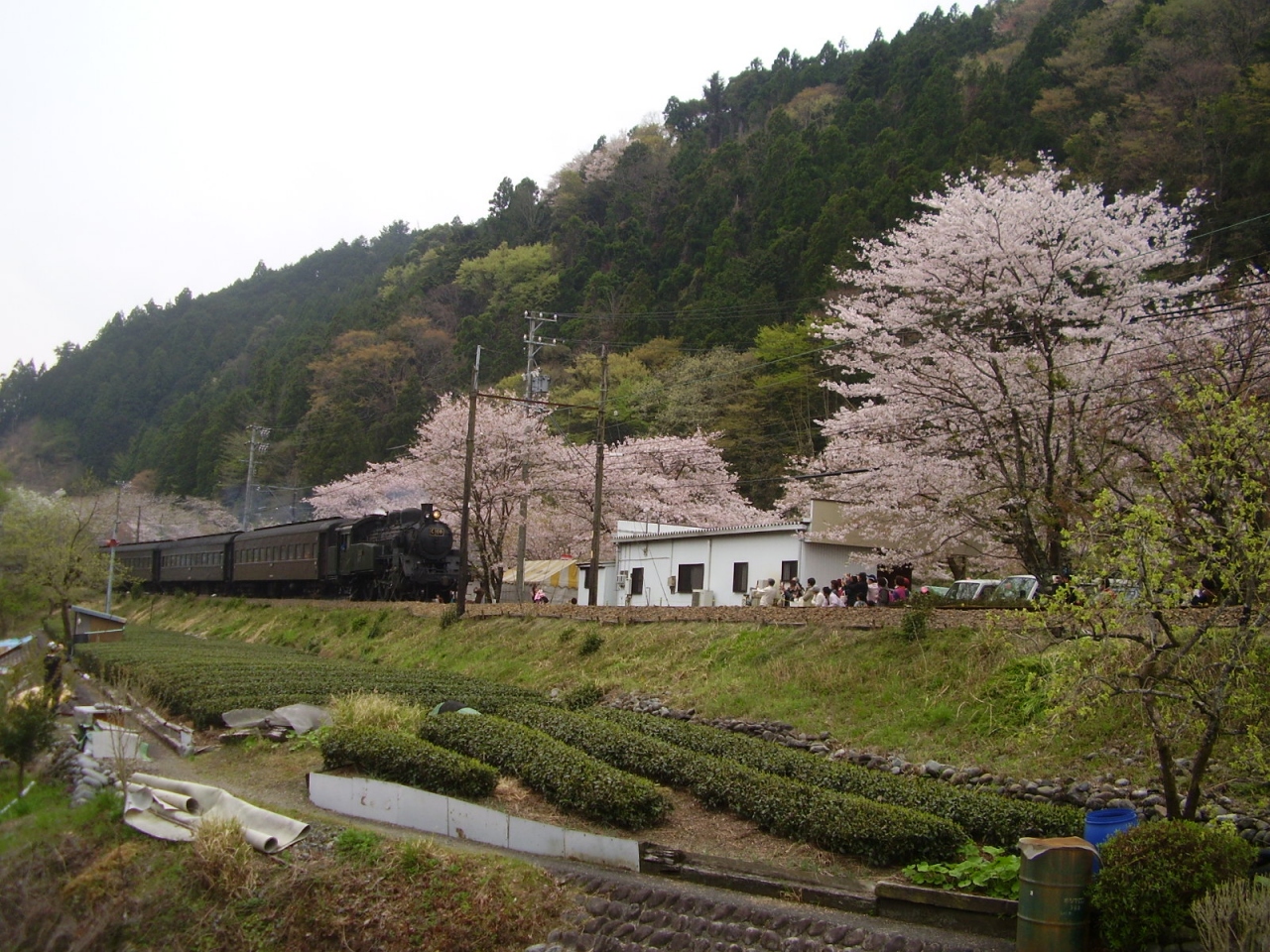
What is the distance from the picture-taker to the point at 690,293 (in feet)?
209

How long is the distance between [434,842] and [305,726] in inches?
259

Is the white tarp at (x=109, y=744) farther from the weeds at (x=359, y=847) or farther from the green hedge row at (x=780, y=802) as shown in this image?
the green hedge row at (x=780, y=802)

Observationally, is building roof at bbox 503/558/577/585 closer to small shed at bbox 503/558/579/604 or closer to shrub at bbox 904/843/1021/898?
small shed at bbox 503/558/579/604

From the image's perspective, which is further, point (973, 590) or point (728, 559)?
point (728, 559)

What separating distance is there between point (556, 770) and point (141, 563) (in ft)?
162

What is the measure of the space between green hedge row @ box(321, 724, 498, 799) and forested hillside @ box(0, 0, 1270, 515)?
17.1m

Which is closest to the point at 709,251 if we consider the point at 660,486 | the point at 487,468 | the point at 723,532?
the point at 660,486

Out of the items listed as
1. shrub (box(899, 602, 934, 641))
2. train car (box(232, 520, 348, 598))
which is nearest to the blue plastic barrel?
shrub (box(899, 602, 934, 641))

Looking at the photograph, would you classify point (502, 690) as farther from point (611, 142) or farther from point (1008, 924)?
point (611, 142)

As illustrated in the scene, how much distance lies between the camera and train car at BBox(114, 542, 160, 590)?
5441cm

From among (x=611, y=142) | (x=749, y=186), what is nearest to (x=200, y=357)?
(x=611, y=142)

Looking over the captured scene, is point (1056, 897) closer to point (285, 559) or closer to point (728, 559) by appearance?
point (728, 559)

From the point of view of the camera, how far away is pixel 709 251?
62375mm

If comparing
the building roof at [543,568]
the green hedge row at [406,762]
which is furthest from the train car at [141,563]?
the green hedge row at [406,762]
